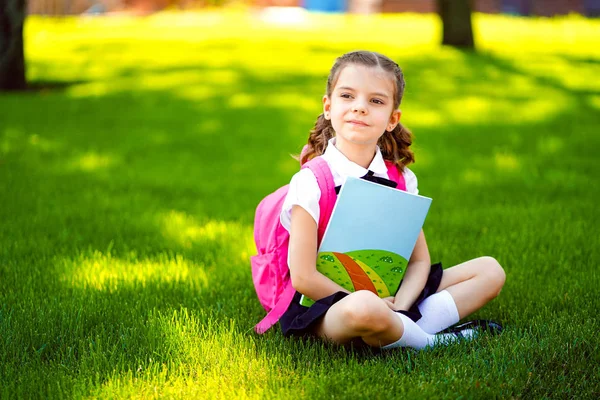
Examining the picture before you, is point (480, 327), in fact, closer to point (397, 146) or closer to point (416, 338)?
point (416, 338)

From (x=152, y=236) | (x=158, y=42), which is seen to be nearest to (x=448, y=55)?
(x=158, y=42)

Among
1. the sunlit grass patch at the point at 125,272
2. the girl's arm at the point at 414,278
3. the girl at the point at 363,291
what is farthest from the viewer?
the sunlit grass patch at the point at 125,272

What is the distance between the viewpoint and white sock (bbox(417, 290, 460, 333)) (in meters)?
3.01

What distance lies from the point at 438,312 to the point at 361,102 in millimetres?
910

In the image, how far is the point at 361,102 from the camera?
281 centimetres

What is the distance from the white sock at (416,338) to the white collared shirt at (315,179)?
1.67ft

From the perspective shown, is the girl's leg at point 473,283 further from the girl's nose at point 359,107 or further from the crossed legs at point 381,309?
the girl's nose at point 359,107

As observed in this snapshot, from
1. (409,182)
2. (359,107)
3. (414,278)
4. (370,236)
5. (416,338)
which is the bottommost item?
(416,338)

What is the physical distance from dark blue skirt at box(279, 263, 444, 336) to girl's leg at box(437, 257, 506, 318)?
0.04 meters

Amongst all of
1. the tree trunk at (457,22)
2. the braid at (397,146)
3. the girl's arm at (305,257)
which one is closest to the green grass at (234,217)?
the girl's arm at (305,257)

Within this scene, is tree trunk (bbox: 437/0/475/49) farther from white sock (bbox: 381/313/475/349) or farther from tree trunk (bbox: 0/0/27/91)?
white sock (bbox: 381/313/475/349)

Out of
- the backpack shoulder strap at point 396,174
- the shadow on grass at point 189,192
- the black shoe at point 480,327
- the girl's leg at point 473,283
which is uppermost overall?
the backpack shoulder strap at point 396,174

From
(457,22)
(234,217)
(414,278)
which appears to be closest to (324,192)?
(414,278)

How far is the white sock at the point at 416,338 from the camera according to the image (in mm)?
2750
